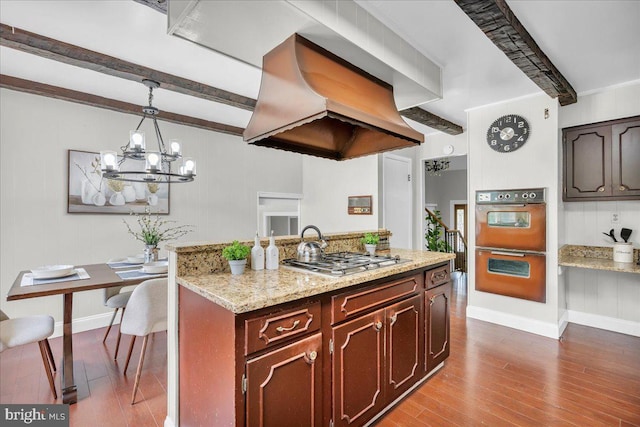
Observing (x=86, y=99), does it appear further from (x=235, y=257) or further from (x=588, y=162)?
(x=588, y=162)

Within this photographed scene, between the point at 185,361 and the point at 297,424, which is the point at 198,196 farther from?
the point at 297,424

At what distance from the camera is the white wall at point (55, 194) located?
3.09m

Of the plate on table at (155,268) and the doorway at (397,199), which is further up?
the doorway at (397,199)

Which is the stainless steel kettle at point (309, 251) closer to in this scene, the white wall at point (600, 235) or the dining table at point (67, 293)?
the dining table at point (67, 293)

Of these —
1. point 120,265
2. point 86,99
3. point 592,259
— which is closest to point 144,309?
point 120,265

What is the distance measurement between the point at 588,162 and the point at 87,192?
552 centimetres

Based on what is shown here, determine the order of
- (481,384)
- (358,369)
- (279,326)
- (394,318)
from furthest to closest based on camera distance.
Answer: (481,384) < (394,318) < (358,369) < (279,326)

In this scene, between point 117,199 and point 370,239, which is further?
point 117,199

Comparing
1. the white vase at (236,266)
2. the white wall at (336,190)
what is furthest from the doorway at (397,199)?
the white vase at (236,266)

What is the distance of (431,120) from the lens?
158 inches

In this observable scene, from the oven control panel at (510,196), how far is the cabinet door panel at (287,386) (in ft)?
9.77

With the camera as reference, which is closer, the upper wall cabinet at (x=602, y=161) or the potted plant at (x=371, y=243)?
the potted plant at (x=371, y=243)

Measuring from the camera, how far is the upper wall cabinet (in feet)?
10.0

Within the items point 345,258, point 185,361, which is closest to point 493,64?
point 345,258
